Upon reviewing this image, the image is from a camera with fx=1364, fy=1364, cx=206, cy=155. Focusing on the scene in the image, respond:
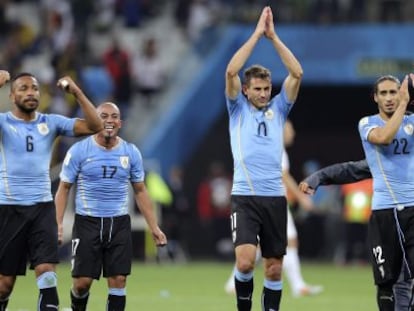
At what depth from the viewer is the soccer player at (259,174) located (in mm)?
14641

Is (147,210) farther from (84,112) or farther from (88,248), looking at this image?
(84,112)

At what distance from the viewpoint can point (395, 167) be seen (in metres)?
13.7

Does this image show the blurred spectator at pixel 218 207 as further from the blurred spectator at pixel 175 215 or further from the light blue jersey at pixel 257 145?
the light blue jersey at pixel 257 145

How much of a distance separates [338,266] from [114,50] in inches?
273

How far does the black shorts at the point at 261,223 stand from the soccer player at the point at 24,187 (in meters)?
1.91

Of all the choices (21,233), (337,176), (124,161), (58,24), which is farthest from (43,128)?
(58,24)

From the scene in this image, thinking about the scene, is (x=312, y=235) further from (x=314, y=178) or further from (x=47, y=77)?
(x=314, y=178)

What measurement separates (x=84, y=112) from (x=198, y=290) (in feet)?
28.2

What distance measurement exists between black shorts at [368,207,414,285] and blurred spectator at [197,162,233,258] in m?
17.2

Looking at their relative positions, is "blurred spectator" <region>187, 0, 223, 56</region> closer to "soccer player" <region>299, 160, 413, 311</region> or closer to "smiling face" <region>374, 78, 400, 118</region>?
"soccer player" <region>299, 160, 413, 311</region>

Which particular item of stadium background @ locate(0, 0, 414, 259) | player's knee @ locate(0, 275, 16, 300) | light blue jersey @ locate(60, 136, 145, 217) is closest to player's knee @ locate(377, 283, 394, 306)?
light blue jersey @ locate(60, 136, 145, 217)

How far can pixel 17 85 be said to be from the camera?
45.3 feet

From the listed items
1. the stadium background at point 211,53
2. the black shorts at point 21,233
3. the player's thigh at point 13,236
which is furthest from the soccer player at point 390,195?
the stadium background at point 211,53

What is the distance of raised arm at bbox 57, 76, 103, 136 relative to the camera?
1321 cm
